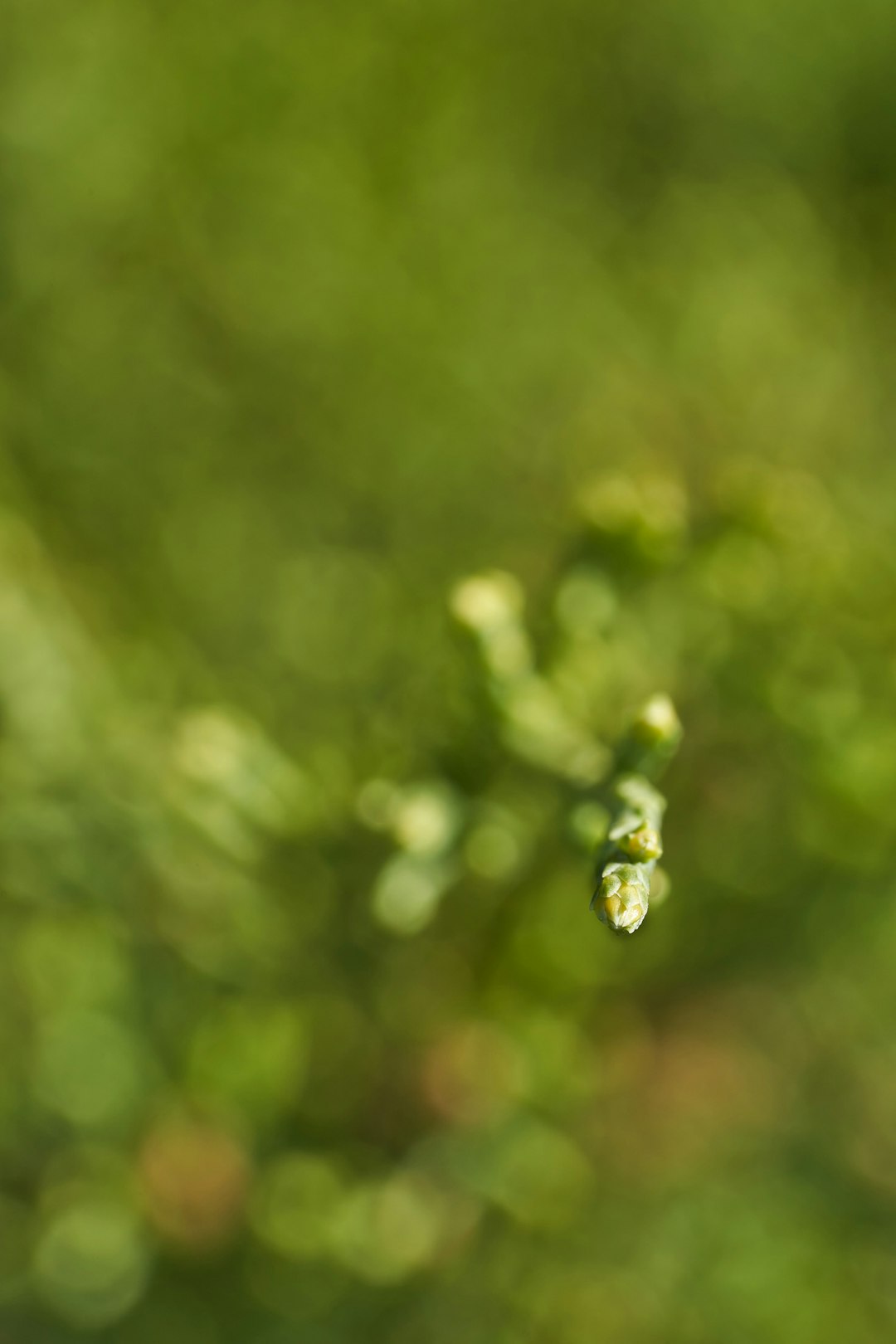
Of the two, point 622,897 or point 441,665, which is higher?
point 441,665

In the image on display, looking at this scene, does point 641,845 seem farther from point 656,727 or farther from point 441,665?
point 441,665

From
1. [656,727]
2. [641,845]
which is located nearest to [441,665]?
[656,727]

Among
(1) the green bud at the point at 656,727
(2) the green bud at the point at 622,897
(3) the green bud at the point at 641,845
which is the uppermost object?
(1) the green bud at the point at 656,727

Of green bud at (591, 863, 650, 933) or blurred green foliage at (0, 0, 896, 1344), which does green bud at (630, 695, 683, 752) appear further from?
green bud at (591, 863, 650, 933)

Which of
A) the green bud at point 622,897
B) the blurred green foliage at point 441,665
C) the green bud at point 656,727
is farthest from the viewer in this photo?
the blurred green foliage at point 441,665

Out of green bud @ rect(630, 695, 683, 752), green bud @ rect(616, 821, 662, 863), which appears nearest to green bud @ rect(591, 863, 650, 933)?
green bud @ rect(616, 821, 662, 863)

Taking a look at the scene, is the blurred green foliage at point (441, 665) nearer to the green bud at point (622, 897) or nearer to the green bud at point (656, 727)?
the green bud at point (656, 727)

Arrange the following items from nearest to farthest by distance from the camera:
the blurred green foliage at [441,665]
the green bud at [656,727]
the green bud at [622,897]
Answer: the green bud at [622,897]
the green bud at [656,727]
the blurred green foliage at [441,665]

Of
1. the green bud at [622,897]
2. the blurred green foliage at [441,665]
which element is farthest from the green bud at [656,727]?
the green bud at [622,897]
